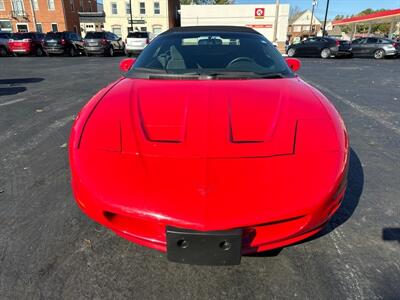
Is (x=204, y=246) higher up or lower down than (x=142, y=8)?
lower down

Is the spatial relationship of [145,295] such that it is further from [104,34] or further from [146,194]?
[104,34]

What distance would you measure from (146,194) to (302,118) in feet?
3.39

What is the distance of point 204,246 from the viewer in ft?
4.27

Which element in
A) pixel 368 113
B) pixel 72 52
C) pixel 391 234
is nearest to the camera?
pixel 391 234

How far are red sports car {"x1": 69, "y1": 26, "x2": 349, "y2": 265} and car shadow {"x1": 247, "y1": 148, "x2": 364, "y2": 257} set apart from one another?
1.60 feet

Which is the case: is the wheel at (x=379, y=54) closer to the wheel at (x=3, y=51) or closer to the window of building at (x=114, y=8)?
Answer: the wheel at (x=3, y=51)

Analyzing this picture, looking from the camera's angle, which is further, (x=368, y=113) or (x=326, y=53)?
(x=326, y=53)

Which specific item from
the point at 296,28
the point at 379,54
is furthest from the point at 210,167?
the point at 296,28

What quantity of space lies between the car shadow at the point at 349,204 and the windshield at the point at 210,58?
1.13 meters

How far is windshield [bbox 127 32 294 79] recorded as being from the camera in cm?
237

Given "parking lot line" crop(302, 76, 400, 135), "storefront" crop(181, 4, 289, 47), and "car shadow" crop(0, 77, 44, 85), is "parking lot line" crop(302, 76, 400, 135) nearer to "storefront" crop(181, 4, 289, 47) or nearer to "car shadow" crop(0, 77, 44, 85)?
"car shadow" crop(0, 77, 44, 85)

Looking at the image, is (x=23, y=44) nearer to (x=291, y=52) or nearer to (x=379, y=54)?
(x=291, y=52)

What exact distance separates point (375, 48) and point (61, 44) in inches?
776

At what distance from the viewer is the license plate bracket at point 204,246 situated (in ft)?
4.18
